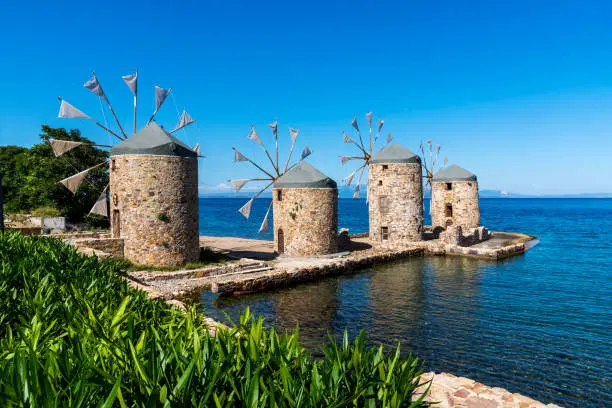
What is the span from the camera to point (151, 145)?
16.5m

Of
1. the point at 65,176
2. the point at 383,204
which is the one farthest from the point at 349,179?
the point at 65,176

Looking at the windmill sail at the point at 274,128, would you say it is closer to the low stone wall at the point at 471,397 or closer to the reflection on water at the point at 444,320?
the reflection on water at the point at 444,320

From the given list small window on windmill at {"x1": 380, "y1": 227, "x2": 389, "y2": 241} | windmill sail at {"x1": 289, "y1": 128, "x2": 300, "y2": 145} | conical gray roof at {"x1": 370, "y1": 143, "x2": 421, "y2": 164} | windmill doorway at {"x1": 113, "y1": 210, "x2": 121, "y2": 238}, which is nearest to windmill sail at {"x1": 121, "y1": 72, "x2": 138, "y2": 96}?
windmill doorway at {"x1": 113, "y1": 210, "x2": 121, "y2": 238}

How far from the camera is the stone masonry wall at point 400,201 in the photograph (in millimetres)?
27281

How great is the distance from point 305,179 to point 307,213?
190 cm

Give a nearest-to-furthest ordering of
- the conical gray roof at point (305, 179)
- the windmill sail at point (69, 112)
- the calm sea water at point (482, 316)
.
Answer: the calm sea water at point (482, 316) < the windmill sail at point (69, 112) < the conical gray roof at point (305, 179)

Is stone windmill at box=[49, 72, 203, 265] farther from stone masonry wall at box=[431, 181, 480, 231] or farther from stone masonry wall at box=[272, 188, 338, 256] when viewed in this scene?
stone masonry wall at box=[431, 181, 480, 231]

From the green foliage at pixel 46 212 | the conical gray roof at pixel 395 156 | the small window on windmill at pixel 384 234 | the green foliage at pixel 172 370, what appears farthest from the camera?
the green foliage at pixel 46 212

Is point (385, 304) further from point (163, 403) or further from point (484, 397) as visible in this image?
point (163, 403)

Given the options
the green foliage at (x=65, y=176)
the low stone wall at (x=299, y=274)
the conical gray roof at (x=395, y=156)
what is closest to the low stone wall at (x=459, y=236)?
the low stone wall at (x=299, y=274)

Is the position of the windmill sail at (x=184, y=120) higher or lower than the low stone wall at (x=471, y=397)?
higher

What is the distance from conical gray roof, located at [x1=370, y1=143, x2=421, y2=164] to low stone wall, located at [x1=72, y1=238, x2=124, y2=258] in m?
17.6

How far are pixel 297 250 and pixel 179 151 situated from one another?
8.65 meters

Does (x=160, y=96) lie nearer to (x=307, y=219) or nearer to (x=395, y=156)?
(x=307, y=219)
